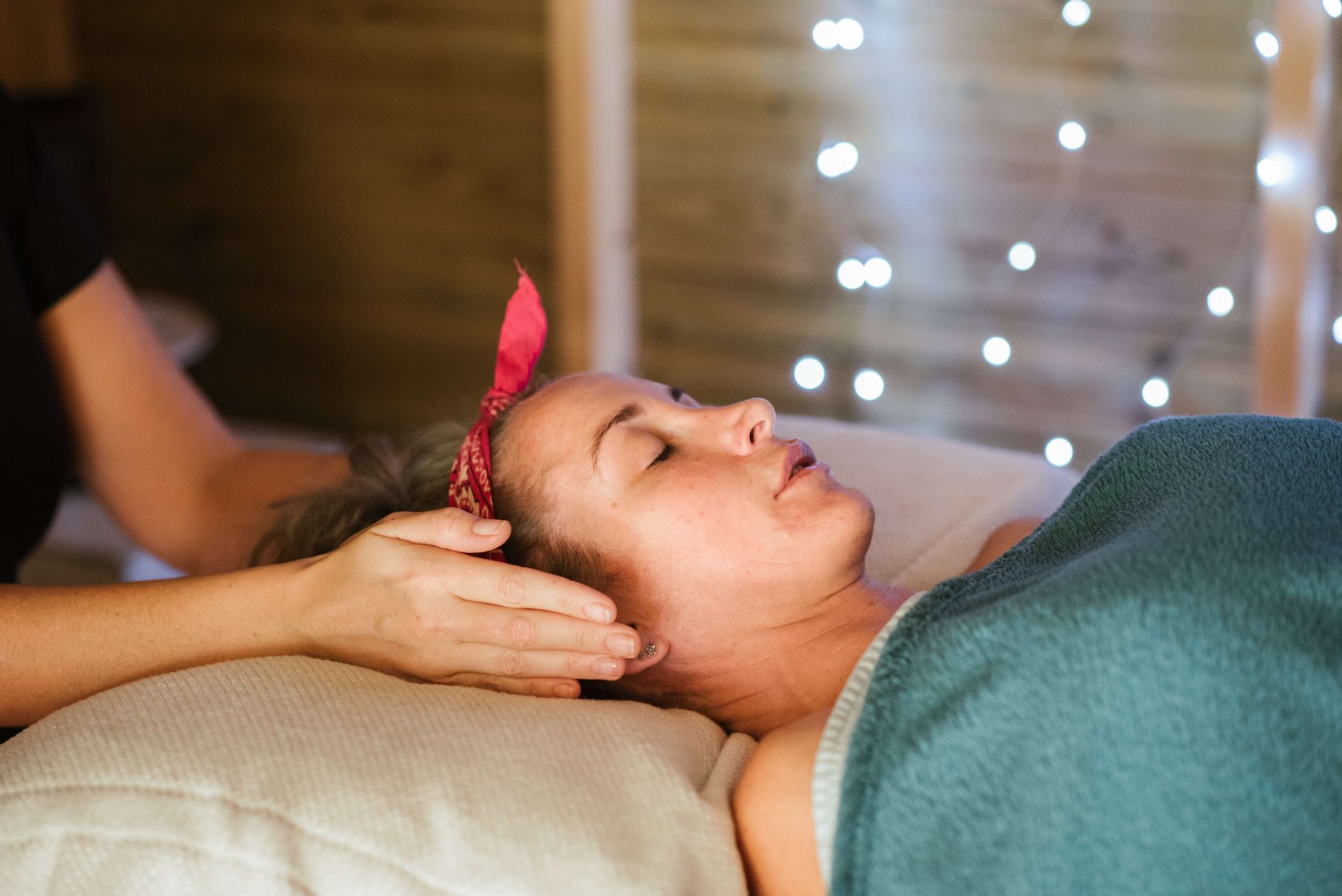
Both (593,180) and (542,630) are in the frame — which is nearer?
(542,630)

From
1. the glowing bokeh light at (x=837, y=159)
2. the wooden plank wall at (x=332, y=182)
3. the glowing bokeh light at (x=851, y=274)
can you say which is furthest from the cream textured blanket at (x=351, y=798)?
the wooden plank wall at (x=332, y=182)

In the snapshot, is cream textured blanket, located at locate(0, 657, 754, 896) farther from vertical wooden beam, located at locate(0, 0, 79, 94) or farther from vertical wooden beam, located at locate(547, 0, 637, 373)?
vertical wooden beam, located at locate(0, 0, 79, 94)

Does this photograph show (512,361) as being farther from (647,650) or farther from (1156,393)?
(1156,393)

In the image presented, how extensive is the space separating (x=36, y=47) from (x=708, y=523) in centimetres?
307

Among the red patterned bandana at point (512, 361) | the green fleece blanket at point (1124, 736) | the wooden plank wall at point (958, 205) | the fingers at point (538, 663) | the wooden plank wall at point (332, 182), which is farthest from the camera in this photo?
the wooden plank wall at point (332, 182)

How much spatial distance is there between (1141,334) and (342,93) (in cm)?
208

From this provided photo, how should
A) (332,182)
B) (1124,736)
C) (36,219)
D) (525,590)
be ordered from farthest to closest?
(332,182)
(36,219)
(525,590)
(1124,736)

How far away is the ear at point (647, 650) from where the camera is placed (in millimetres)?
1100

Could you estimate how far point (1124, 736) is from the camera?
83 centimetres

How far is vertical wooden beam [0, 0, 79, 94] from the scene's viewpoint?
3256 millimetres

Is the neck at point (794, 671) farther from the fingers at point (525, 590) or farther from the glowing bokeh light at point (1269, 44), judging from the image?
the glowing bokeh light at point (1269, 44)

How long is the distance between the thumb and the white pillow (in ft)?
0.38

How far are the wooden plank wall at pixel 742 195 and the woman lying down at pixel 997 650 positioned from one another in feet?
5.07

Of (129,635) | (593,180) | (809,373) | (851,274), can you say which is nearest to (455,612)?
(129,635)
